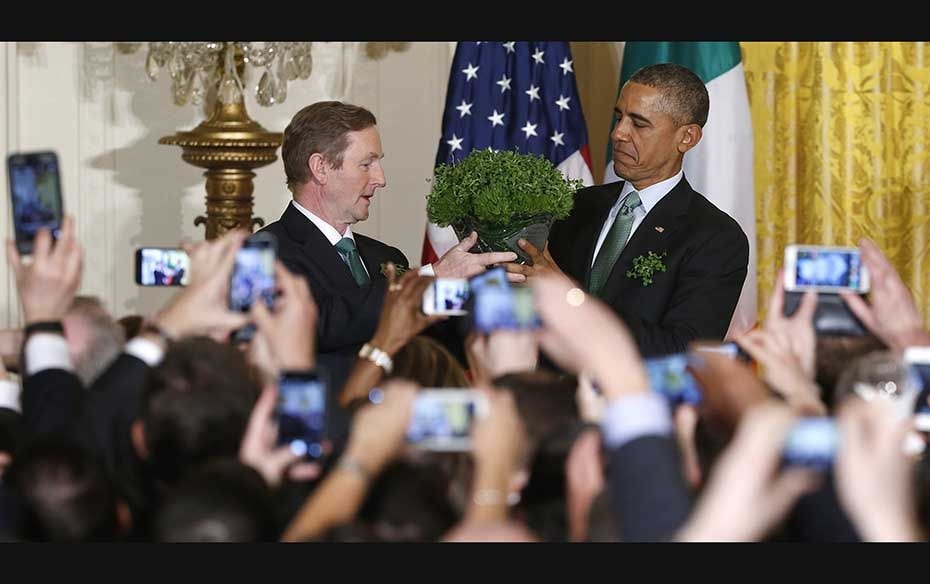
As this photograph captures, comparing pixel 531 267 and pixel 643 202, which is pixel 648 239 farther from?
pixel 531 267

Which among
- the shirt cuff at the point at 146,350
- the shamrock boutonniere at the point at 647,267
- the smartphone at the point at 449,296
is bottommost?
the shirt cuff at the point at 146,350

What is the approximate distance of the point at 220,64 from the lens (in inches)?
201

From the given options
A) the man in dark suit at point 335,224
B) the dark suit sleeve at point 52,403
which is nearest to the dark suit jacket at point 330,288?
the man in dark suit at point 335,224

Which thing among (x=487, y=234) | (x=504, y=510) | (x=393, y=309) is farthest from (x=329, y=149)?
Result: (x=504, y=510)

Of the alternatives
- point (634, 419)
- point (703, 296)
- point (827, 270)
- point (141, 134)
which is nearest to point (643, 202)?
point (703, 296)

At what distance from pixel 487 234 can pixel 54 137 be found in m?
2.85

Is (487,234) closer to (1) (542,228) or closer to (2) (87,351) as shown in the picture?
(1) (542,228)

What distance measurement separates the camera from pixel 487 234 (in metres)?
3.41

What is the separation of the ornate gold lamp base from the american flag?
0.64m

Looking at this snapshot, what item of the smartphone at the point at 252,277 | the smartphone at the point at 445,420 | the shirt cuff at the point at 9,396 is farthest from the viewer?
the shirt cuff at the point at 9,396

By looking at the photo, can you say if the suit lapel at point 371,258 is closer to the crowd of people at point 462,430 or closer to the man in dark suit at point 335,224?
the man in dark suit at point 335,224

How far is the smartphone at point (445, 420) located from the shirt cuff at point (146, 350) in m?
0.44

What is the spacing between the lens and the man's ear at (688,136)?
3.91m

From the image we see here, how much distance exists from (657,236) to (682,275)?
12 centimetres
